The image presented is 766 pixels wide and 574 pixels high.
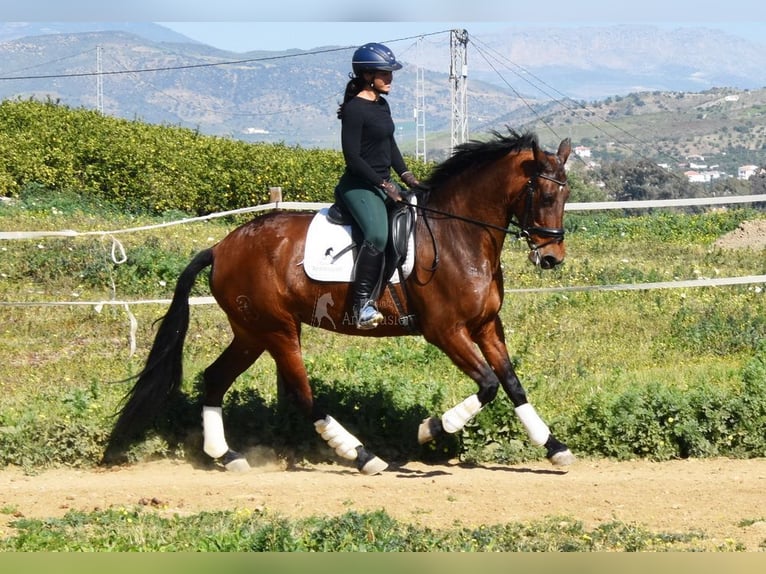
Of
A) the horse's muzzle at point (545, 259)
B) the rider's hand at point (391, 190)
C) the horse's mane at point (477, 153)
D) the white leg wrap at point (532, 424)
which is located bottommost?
the white leg wrap at point (532, 424)

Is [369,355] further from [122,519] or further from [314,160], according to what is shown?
[314,160]

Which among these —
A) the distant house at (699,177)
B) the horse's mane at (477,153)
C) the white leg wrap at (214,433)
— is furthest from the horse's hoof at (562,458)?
the distant house at (699,177)

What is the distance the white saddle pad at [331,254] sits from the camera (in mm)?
8242

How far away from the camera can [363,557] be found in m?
2.81

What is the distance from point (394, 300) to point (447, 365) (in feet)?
9.25

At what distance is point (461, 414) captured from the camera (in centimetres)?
805

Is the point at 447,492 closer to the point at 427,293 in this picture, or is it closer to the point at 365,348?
the point at 427,293

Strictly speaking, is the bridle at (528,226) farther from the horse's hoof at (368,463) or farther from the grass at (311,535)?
the grass at (311,535)

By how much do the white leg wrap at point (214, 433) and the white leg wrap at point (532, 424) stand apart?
2335mm

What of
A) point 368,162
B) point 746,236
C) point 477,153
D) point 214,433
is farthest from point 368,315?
point 746,236

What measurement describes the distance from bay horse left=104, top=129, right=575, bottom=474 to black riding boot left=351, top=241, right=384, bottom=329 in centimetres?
15

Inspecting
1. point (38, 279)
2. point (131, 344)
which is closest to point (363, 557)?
point (131, 344)

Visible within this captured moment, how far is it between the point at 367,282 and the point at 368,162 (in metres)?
0.89

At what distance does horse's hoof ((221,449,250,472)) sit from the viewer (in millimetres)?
8664
